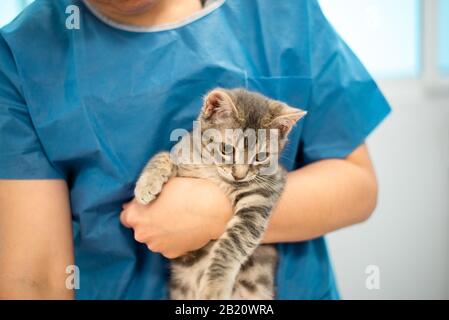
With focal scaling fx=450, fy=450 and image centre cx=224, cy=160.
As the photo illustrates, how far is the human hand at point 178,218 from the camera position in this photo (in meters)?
0.67

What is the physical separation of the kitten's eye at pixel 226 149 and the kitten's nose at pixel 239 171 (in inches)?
0.9

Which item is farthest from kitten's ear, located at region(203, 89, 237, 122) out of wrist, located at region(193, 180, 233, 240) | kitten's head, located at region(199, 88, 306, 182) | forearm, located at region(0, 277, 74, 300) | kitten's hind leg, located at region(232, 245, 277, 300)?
forearm, located at region(0, 277, 74, 300)

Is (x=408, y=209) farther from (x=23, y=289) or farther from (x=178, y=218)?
(x=23, y=289)

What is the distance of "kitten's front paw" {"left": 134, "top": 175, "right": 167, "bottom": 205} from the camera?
0.66 meters

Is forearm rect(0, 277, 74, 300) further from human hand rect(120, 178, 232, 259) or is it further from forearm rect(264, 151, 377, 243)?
forearm rect(264, 151, 377, 243)

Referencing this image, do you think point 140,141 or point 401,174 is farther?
point 401,174

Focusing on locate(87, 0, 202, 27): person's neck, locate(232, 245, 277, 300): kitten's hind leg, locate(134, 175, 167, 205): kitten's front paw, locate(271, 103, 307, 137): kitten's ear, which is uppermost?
locate(87, 0, 202, 27): person's neck

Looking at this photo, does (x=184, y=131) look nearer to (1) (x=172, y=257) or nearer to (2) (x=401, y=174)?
(1) (x=172, y=257)

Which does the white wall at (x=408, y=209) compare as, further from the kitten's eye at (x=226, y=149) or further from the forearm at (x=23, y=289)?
the forearm at (x=23, y=289)

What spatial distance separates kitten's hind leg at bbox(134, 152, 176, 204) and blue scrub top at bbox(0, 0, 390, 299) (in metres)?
0.02

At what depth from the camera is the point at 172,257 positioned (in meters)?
0.70
